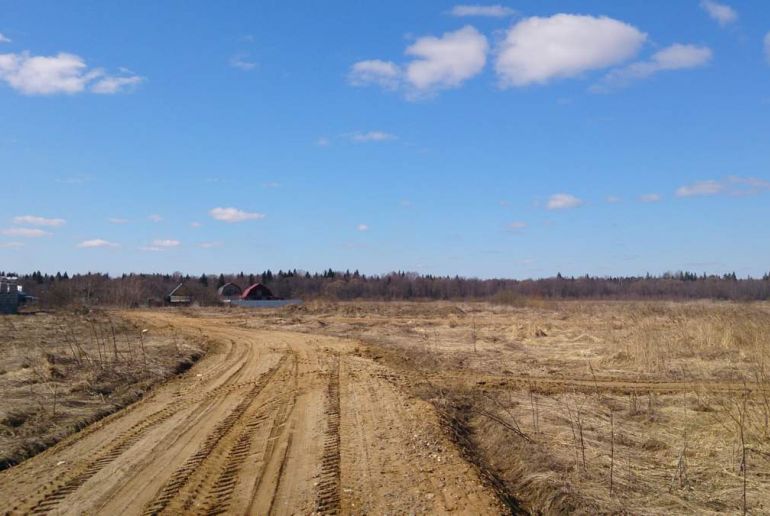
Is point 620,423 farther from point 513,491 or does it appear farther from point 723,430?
point 513,491

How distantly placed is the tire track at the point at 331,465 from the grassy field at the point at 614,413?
192 cm

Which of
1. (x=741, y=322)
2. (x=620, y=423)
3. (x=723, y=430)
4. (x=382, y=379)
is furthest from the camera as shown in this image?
(x=741, y=322)

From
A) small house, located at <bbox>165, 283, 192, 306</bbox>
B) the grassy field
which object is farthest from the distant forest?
the grassy field

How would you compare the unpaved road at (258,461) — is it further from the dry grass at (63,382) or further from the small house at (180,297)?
the small house at (180,297)

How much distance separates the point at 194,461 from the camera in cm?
870

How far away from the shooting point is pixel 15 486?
7.71 metres

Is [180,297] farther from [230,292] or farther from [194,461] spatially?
[194,461]

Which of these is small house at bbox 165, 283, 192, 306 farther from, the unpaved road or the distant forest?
the unpaved road

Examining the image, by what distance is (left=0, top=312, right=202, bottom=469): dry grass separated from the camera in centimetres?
1047

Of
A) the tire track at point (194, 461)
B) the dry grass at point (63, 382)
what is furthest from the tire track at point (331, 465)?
the dry grass at point (63, 382)

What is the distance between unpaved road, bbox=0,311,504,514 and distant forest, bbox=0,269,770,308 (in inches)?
3039

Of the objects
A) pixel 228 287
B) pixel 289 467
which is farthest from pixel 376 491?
pixel 228 287

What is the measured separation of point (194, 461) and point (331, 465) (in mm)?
1865

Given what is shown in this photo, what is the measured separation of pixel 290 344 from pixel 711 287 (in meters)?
127
